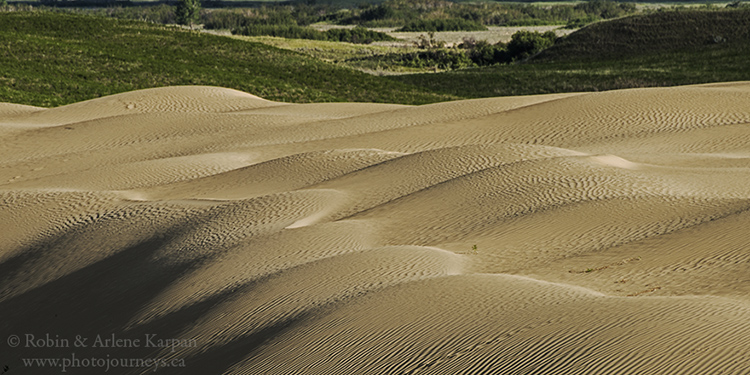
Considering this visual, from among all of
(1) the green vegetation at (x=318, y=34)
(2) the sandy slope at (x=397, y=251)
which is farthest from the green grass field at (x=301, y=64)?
(1) the green vegetation at (x=318, y=34)

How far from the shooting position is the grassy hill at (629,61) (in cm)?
3422

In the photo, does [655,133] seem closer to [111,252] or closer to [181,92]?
[111,252]

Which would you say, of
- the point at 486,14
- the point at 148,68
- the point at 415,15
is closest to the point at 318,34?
the point at 415,15

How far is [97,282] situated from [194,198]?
3596 mm

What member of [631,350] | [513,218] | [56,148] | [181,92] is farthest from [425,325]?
[181,92]

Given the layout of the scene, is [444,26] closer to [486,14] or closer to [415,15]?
[486,14]

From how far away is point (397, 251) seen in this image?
7.90m

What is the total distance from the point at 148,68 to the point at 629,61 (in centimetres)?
2547

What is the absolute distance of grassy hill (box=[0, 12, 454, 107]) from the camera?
94.5 ft

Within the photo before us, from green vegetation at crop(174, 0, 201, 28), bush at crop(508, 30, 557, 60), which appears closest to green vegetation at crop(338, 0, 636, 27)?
green vegetation at crop(174, 0, 201, 28)

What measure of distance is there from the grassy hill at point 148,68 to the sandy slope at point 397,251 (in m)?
12.6

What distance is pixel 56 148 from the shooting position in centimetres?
1762

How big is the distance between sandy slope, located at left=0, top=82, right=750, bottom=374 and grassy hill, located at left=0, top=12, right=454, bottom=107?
12610 millimetres

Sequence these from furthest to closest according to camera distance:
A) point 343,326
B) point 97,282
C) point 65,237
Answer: point 65,237 < point 97,282 < point 343,326
